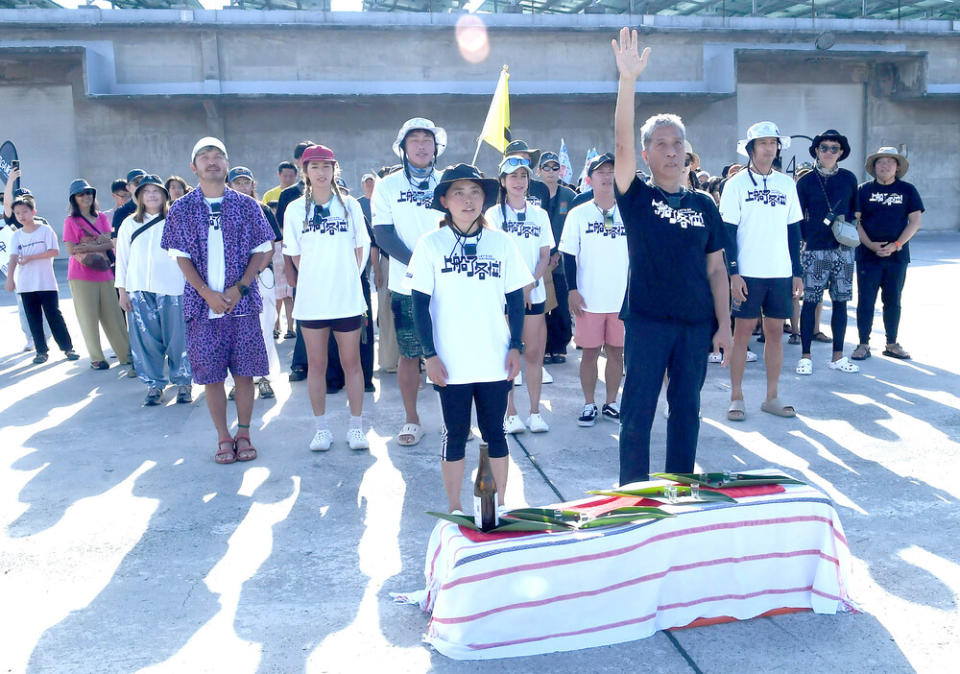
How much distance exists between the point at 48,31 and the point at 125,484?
61.4 feet

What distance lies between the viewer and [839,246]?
7730 mm

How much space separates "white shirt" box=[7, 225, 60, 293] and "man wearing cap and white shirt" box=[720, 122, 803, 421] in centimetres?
726

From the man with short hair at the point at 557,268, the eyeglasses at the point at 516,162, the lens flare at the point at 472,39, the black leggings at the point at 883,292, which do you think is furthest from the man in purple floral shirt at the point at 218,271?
the lens flare at the point at 472,39

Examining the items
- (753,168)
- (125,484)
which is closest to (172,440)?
(125,484)

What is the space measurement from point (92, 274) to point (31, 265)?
3.85ft

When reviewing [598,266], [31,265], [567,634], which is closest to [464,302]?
[567,634]

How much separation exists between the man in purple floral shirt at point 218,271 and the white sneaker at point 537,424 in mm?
1908

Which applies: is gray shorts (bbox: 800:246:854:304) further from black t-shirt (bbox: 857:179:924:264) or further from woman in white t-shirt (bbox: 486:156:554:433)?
woman in white t-shirt (bbox: 486:156:554:433)

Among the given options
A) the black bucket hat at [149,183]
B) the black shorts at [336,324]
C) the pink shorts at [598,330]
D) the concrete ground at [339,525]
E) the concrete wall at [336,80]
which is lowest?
the concrete ground at [339,525]

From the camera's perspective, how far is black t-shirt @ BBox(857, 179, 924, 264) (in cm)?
800

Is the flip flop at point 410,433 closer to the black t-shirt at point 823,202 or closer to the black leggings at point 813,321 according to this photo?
the black leggings at point 813,321

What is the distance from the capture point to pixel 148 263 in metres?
7.15

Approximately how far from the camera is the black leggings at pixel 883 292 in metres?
8.05

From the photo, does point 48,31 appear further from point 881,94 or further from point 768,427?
point 881,94
